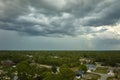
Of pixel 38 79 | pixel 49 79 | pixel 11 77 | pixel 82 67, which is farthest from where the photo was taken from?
pixel 82 67

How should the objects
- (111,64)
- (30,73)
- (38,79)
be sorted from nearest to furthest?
(30,73), (38,79), (111,64)

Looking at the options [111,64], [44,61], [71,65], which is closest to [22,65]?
[71,65]

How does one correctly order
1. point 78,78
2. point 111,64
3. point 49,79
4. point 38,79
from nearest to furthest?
1. point 49,79
2. point 38,79
3. point 78,78
4. point 111,64

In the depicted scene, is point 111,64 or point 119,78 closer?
point 119,78

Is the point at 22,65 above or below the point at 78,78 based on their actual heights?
above

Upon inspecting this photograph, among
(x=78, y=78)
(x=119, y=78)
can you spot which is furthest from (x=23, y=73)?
(x=119, y=78)

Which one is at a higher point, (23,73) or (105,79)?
(23,73)

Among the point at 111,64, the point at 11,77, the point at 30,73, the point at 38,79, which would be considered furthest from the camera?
the point at 111,64

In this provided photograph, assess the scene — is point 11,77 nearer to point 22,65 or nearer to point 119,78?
point 22,65

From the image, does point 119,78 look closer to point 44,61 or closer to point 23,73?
point 23,73
